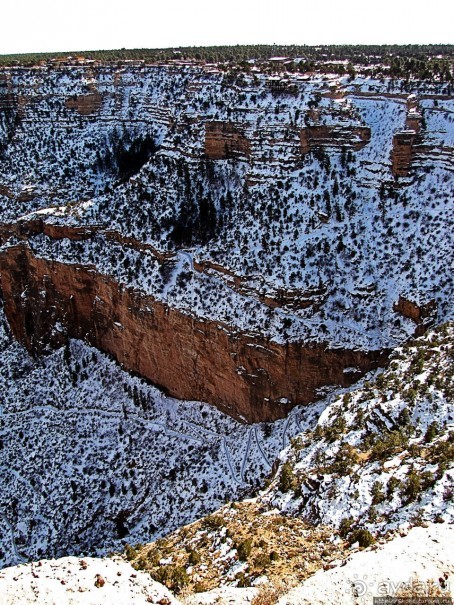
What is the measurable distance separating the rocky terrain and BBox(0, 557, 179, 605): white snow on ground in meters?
3.31

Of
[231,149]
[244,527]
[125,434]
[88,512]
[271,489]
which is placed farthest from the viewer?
[231,149]

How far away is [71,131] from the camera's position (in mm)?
74188

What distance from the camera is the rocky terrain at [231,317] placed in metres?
33.8

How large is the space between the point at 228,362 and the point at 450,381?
1896 centimetres

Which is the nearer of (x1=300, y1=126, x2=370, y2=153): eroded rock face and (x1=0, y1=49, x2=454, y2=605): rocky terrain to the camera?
(x1=0, y1=49, x2=454, y2=605): rocky terrain

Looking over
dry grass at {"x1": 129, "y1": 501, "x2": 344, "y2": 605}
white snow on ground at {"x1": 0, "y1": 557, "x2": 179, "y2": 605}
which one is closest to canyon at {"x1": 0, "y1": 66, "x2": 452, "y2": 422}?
dry grass at {"x1": 129, "y1": 501, "x2": 344, "y2": 605}

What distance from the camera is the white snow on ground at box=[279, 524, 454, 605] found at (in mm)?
16734

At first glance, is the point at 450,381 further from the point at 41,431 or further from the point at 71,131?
the point at 71,131

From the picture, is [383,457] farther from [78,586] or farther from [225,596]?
[78,586]

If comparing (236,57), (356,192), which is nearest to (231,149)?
(356,192)

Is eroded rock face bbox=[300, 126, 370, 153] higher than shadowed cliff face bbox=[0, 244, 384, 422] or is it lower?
higher

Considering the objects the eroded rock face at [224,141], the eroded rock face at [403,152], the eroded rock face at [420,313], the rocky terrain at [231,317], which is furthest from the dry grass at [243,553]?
the eroded rock face at [224,141]

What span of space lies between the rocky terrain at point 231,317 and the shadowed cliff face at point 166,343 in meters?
0.17

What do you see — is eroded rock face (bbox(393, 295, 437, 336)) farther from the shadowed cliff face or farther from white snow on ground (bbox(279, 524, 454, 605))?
white snow on ground (bbox(279, 524, 454, 605))
